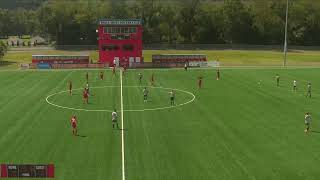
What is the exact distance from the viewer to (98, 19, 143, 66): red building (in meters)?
85.0

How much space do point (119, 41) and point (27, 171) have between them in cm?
6284

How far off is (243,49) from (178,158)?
105 metres

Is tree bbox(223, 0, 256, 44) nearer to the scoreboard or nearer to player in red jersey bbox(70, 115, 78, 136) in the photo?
player in red jersey bbox(70, 115, 78, 136)

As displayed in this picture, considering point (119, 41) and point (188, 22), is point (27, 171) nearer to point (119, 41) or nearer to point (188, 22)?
point (119, 41)

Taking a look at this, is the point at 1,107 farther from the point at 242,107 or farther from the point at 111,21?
the point at 111,21

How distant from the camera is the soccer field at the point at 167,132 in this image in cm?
2805

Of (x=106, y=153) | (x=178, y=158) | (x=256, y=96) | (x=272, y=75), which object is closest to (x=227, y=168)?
(x=178, y=158)

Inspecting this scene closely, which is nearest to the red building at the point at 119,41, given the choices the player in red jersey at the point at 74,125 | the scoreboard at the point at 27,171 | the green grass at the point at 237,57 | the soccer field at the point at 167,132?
the green grass at the point at 237,57

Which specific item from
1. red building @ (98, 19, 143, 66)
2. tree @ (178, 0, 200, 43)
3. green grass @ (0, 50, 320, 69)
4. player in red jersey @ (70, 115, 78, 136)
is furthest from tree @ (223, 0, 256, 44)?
player in red jersey @ (70, 115, 78, 136)

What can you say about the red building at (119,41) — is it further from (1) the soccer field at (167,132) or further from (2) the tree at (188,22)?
(2) the tree at (188,22)

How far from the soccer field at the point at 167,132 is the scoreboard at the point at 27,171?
164 cm

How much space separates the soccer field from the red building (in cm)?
2342

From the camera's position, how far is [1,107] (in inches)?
1817

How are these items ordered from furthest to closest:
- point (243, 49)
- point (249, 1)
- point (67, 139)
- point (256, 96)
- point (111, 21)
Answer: point (249, 1), point (243, 49), point (111, 21), point (256, 96), point (67, 139)
